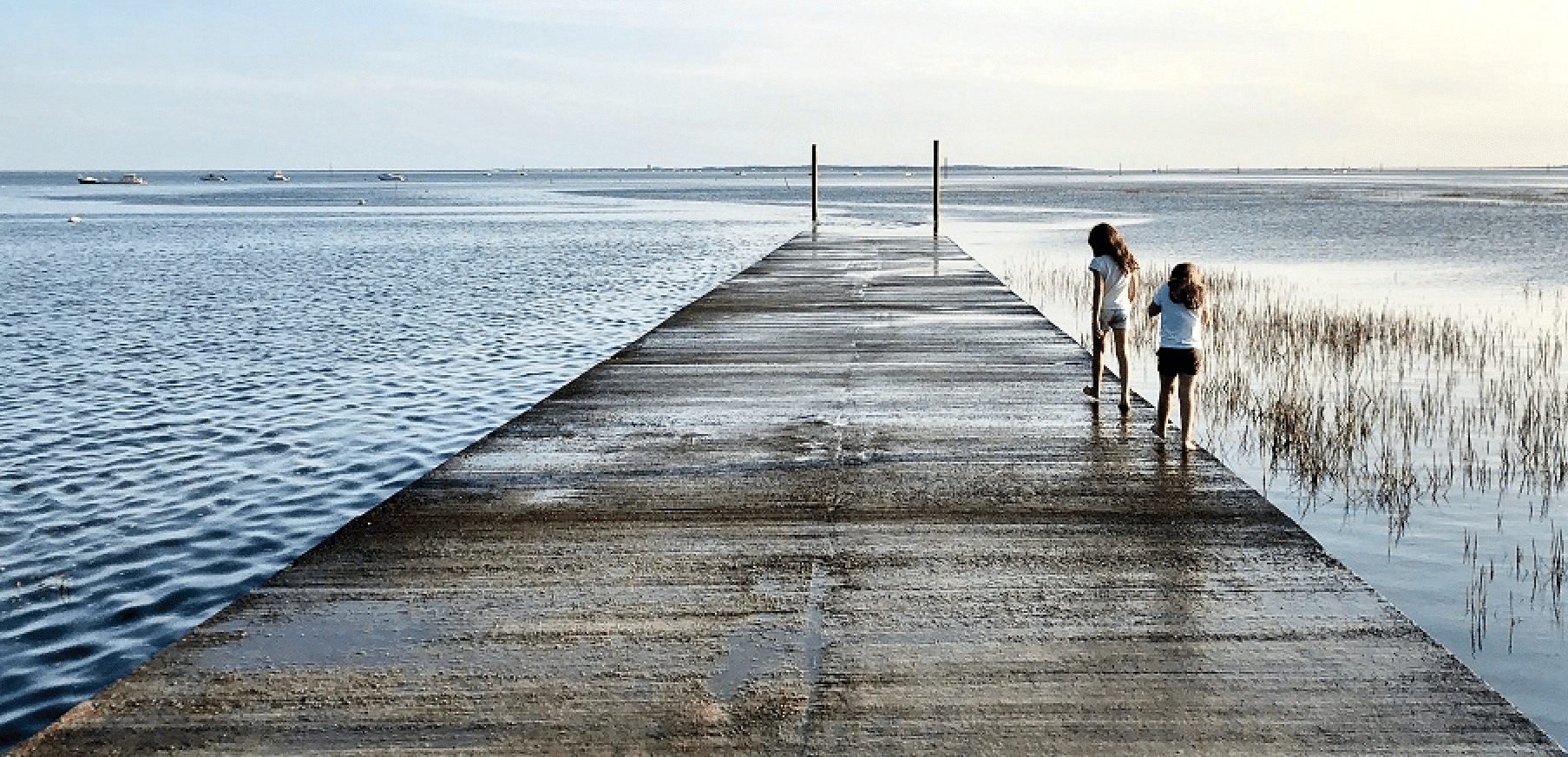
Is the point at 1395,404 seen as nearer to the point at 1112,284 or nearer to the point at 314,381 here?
the point at 1112,284

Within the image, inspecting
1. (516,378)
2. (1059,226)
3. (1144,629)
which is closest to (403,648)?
(1144,629)

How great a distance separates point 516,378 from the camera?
15.2 meters

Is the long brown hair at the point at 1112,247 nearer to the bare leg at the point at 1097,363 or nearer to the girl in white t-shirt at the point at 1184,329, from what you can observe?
the bare leg at the point at 1097,363

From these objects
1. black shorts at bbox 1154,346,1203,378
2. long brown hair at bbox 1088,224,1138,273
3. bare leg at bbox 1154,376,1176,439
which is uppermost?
long brown hair at bbox 1088,224,1138,273

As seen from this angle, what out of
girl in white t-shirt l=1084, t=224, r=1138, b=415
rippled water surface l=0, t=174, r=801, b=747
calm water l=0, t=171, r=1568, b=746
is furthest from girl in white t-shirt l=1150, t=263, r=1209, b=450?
rippled water surface l=0, t=174, r=801, b=747

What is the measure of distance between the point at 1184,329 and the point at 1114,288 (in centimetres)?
126

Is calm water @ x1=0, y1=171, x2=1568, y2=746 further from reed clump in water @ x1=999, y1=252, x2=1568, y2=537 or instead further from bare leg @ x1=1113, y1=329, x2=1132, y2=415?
bare leg @ x1=1113, y1=329, x2=1132, y2=415

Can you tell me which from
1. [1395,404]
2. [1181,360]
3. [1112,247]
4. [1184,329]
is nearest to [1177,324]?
[1184,329]

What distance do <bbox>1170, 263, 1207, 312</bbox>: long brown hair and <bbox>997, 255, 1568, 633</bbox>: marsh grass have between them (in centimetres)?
230

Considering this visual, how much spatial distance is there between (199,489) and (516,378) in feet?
18.9

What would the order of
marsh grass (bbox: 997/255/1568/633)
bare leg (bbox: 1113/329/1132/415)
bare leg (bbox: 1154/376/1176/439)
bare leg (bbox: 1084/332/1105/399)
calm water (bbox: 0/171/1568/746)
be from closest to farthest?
calm water (bbox: 0/171/1568/746)
bare leg (bbox: 1154/376/1176/439)
bare leg (bbox: 1113/329/1132/415)
bare leg (bbox: 1084/332/1105/399)
marsh grass (bbox: 997/255/1568/633)

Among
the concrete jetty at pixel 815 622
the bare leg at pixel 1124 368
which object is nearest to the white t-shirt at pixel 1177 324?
the concrete jetty at pixel 815 622

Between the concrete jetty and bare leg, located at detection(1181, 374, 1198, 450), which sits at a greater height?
bare leg, located at detection(1181, 374, 1198, 450)

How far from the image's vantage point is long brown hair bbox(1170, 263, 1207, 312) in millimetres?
7363
